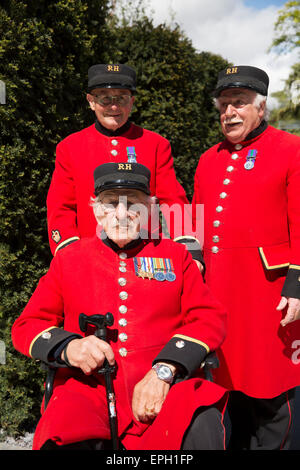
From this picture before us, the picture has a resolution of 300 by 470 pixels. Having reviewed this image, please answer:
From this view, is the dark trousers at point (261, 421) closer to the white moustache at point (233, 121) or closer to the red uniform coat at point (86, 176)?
the red uniform coat at point (86, 176)

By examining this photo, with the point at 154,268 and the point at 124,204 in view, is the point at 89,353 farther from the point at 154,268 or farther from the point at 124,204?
the point at 124,204

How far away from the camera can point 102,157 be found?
2709 mm

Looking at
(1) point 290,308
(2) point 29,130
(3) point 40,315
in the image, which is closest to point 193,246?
(1) point 290,308

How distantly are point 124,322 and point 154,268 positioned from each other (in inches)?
11.4

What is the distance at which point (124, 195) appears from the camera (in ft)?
7.01

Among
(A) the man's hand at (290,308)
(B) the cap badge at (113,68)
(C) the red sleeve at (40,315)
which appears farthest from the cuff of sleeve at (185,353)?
(B) the cap badge at (113,68)

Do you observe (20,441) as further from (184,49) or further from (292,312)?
(184,49)

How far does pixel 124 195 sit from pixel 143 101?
2.71 metres

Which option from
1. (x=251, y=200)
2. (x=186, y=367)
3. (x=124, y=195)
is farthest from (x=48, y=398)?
(x=251, y=200)

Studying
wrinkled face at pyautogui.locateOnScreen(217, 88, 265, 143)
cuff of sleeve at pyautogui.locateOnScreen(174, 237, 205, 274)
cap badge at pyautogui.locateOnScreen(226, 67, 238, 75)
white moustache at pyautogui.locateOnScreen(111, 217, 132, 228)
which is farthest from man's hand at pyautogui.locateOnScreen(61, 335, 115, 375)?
cap badge at pyautogui.locateOnScreen(226, 67, 238, 75)

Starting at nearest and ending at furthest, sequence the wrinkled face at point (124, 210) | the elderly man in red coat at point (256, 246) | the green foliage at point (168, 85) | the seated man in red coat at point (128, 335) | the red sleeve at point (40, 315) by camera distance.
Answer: the seated man in red coat at point (128, 335)
the red sleeve at point (40, 315)
the wrinkled face at point (124, 210)
the elderly man in red coat at point (256, 246)
the green foliage at point (168, 85)

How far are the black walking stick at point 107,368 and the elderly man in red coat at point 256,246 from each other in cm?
95

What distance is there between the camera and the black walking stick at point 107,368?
1811mm

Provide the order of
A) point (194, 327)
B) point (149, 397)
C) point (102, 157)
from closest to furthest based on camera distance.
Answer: point (149, 397) < point (194, 327) < point (102, 157)
